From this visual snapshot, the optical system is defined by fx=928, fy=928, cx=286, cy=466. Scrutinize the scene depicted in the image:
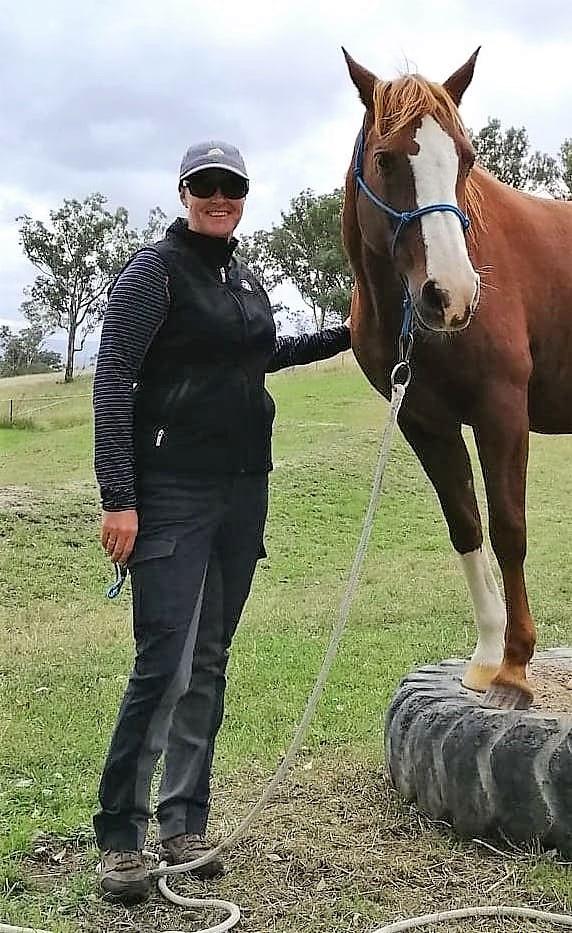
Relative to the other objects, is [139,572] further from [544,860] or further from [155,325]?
[544,860]

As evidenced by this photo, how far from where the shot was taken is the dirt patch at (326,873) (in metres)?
2.63

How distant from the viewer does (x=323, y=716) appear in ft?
14.9

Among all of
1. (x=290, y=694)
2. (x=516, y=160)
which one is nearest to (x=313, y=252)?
(x=516, y=160)

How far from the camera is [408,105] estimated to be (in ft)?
8.41

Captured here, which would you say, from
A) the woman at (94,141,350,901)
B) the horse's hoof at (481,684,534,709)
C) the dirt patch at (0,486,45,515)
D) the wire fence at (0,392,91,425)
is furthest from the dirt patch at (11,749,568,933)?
the wire fence at (0,392,91,425)

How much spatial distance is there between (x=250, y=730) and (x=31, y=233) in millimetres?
33066

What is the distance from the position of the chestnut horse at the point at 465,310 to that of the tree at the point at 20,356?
4735cm

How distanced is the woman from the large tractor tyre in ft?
2.80

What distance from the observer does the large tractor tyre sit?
2.94 m

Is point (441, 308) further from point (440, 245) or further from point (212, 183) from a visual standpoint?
point (212, 183)

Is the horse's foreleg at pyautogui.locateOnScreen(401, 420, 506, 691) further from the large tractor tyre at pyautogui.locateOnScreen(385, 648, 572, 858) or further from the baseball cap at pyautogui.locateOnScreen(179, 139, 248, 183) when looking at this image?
the baseball cap at pyautogui.locateOnScreen(179, 139, 248, 183)

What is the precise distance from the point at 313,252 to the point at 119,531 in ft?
119

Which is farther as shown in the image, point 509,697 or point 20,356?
point 20,356

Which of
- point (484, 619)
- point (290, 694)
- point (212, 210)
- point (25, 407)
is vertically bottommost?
point (290, 694)
